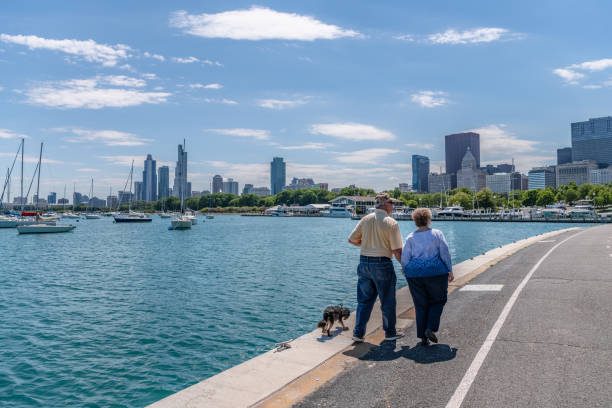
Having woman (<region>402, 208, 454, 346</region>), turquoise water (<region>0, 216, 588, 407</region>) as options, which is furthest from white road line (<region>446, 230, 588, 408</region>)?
turquoise water (<region>0, 216, 588, 407</region>)

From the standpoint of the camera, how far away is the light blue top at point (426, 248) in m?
7.16

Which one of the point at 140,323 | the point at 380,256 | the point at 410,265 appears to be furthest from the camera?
the point at 140,323

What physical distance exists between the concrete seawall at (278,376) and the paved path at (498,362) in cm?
31

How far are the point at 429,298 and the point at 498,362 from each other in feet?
4.59

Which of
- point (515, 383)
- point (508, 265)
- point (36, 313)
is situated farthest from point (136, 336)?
point (508, 265)

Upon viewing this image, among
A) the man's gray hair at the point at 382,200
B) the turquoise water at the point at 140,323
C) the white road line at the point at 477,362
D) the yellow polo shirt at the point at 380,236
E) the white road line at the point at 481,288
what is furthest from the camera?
the white road line at the point at 481,288

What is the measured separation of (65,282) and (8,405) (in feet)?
57.6

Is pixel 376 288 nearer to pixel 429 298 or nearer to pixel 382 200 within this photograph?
pixel 429 298

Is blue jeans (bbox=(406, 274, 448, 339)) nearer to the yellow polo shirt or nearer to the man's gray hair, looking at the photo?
the yellow polo shirt

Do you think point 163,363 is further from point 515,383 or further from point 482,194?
point 482,194

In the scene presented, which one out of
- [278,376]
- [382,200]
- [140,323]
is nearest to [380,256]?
[382,200]

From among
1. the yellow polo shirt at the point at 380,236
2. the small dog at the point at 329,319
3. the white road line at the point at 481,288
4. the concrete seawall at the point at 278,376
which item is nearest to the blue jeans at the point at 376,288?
the yellow polo shirt at the point at 380,236

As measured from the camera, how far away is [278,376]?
6426mm

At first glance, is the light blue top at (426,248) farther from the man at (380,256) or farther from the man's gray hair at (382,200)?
the man's gray hair at (382,200)
